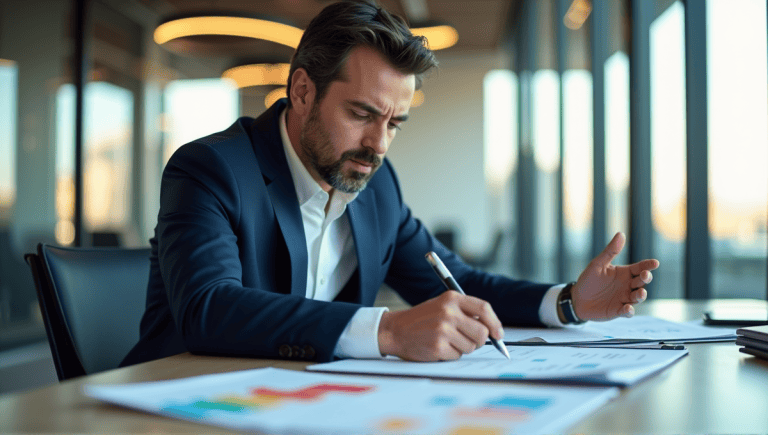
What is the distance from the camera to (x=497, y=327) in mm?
Result: 949

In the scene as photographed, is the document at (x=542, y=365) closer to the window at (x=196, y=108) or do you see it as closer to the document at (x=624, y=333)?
the document at (x=624, y=333)

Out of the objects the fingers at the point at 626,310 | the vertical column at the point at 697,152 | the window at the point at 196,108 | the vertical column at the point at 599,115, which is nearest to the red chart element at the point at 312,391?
the fingers at the point at 626,310

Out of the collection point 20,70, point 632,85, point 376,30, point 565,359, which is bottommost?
point 565,359

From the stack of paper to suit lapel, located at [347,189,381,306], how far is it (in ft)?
2.63

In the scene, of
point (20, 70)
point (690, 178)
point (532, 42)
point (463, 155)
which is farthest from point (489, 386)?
point (463, 155)

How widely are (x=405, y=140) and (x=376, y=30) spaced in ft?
30.1

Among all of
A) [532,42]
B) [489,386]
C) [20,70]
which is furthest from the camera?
[532,42]

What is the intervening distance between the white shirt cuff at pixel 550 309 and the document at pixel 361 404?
0.65 m

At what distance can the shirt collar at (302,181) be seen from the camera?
1654 mm

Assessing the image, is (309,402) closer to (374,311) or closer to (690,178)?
(374,311)

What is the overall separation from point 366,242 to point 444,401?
3.00 feet

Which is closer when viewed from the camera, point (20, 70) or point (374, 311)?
point (374, 311)

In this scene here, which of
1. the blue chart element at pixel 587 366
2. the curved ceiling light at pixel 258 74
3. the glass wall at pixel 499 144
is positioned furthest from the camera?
the glass wall at pixel 499 144

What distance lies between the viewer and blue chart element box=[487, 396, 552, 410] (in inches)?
26.2
